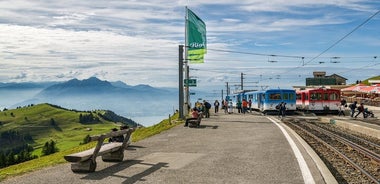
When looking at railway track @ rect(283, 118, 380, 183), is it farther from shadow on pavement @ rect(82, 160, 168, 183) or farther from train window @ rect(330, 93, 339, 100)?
train window @ rect(330, 93, 339, 100)

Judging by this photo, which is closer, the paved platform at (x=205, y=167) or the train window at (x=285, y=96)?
the paved platform at (x=205, y=167)

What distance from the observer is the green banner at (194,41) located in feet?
116

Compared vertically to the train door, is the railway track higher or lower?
lower

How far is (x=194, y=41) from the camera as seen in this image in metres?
35.5

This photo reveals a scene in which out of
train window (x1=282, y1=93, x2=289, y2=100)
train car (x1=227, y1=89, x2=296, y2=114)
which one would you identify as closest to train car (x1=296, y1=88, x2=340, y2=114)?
train car (x1=227, y1=89, x2=296, y2=114)

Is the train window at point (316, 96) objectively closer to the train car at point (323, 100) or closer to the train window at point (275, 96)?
the train car at point (323, 100)

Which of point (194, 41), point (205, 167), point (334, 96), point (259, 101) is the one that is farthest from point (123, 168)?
point (259, 101)

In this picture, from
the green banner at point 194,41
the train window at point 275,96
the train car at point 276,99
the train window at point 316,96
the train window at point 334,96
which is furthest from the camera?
the train window at point 334,96

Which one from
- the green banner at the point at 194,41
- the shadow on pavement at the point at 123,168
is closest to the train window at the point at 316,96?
the green banner at the point at 194,41

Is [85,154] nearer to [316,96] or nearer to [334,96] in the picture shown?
[316,96]

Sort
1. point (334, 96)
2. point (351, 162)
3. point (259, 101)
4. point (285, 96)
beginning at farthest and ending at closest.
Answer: point (259, 101) → point (334, 96) → point (285, 96) → point (351, 162)

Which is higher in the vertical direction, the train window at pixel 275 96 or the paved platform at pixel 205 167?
the train window at pixel 275 96

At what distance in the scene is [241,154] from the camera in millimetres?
13727

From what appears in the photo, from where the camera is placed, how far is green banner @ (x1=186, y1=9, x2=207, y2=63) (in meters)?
35.2
